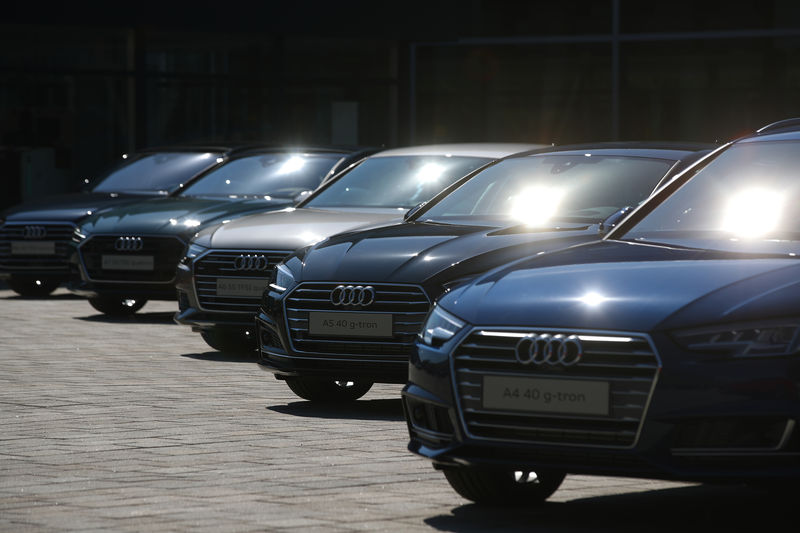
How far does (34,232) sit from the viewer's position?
1720 centimetres

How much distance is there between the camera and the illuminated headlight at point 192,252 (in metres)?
11.8

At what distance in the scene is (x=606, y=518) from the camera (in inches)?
240

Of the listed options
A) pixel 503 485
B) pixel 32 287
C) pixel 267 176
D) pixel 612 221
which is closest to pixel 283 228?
pixel 267 176

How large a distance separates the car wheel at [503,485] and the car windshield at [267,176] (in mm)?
8593

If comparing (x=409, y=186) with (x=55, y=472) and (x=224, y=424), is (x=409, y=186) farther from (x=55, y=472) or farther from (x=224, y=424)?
(x=55, y=472)

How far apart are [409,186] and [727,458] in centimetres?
695

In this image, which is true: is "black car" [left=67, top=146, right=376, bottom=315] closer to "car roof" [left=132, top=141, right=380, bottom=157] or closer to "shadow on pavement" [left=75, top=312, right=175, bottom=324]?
"car roof" [left=132, top=141, right=380, bottom=157]

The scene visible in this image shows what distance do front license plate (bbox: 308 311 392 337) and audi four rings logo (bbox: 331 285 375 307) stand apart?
6 centimetres

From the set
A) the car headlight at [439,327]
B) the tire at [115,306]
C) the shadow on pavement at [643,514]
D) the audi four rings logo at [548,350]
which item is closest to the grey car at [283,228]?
the tire at [115,306]

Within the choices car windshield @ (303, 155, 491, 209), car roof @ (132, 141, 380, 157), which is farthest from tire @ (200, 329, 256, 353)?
car roof @ (132, 141, 380, 157)

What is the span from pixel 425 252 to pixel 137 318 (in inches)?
289

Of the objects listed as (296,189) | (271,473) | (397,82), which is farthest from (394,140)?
(271,473)

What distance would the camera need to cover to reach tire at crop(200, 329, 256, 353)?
12336 millimetres

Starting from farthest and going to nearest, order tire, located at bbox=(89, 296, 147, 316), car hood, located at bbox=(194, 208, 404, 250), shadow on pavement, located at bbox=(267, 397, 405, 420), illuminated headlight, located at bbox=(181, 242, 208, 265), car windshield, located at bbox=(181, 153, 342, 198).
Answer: tire, located at bbox=(89, 296, 147, 316) → car windshield, located at bbox=(181, 153, 342, 198) → illuminated headlight, located at bbox=(181, 242, 208, 265) → car hood, located at bbox=(194, 208, 404, 250) → shadow on pavement, located at bbox=(267, 397, 405, 420)
